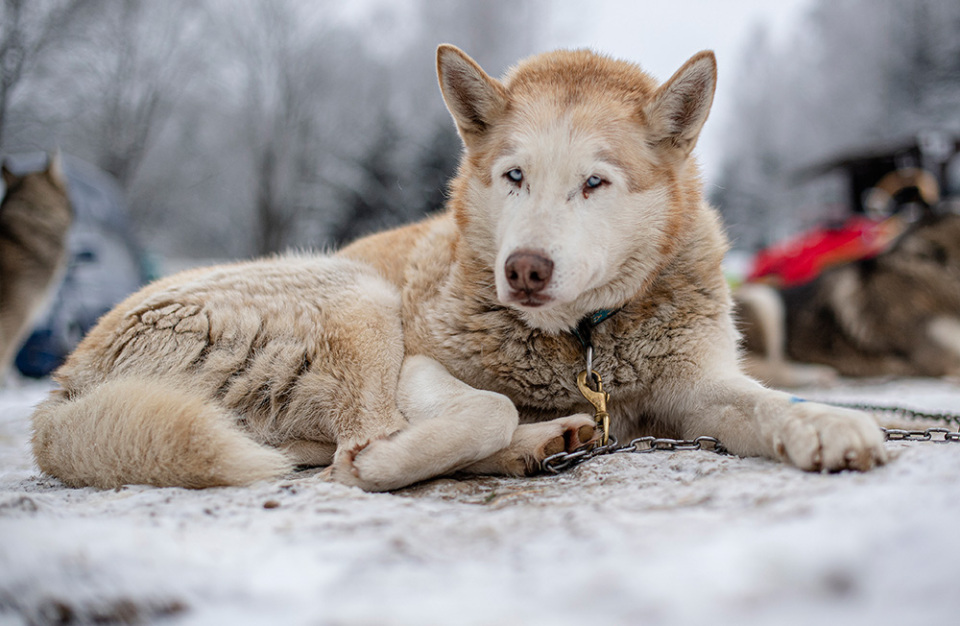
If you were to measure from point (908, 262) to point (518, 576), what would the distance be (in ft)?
21.8

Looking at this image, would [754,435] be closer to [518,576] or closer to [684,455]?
[684,455]

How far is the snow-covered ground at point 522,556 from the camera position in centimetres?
90

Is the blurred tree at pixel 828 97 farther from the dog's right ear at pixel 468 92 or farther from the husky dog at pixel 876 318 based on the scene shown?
the dog's right ear at pixel 468 92

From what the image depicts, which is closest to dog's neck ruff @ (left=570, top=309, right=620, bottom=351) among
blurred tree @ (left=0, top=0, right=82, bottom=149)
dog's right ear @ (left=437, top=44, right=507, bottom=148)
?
dog's right ear @ (left=437, top=44, right=507, bottom=148)

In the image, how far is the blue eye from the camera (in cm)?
218

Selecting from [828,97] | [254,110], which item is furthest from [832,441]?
[828,97]

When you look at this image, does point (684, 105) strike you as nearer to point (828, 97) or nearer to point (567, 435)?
point (567, 435)

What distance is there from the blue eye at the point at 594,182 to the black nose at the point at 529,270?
0.43m

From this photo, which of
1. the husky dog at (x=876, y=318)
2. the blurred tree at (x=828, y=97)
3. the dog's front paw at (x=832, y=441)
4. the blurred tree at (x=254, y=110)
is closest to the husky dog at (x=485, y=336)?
the dog's front paw at (x=832, y=441)

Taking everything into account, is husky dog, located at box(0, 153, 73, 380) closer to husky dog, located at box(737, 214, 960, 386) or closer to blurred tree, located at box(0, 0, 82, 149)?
blurred tree, located at box(0, 0, 82, 149)

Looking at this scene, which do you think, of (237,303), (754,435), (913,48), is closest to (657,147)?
(754,435)

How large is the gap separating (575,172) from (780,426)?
1.06 m

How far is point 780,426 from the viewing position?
1746mm

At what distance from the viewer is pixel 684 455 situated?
2.07 metres
